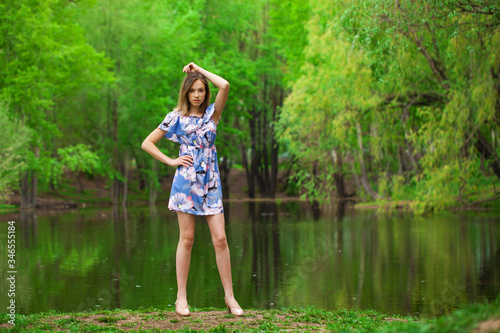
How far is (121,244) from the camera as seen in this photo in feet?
52.6

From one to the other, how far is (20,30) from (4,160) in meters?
7.38

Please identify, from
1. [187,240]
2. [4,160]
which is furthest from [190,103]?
[4,160]

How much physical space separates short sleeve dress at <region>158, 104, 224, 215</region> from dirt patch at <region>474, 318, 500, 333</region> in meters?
2.70

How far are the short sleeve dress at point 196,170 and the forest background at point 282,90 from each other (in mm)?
3310

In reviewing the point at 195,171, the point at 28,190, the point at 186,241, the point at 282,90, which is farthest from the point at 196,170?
the point at 282,90

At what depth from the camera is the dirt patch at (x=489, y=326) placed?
11.3 feet

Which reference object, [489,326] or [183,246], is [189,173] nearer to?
[183,246]

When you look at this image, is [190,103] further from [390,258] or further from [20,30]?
[20,30]

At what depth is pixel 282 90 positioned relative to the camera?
46.5 meters

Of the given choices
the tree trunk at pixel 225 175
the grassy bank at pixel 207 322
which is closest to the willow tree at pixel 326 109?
the grassy bank at pixel 207 322

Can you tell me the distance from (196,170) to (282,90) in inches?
1620

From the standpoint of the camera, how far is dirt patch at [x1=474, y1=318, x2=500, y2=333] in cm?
345

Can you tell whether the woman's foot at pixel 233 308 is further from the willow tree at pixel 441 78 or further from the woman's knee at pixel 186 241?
the willow tree at pixel 441 78

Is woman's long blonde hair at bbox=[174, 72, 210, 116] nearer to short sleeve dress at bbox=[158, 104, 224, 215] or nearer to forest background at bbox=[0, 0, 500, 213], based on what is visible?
short sleeve dress at bbox=[158, 104, 224, 215]
